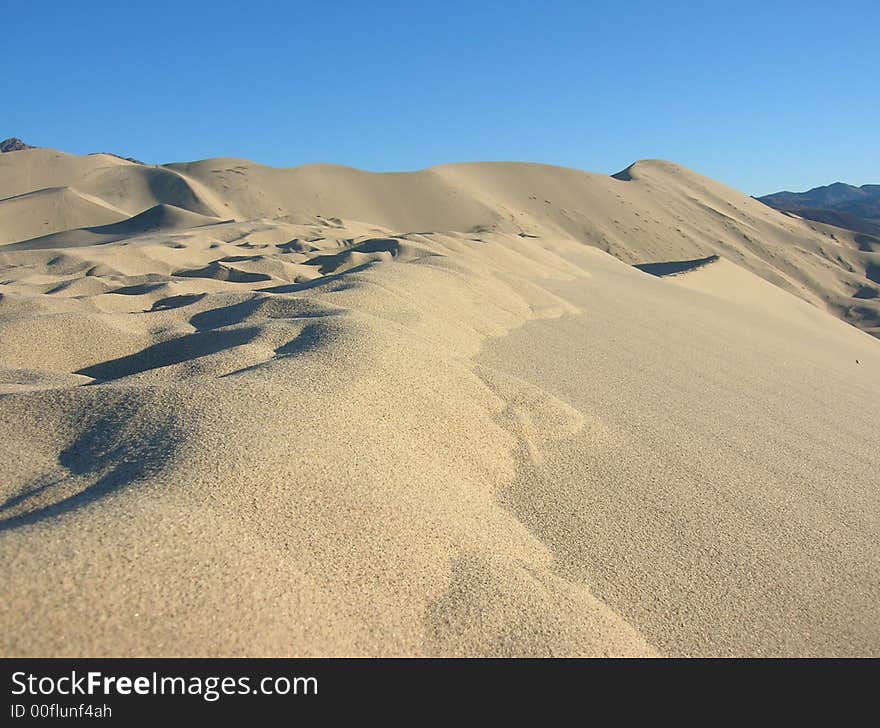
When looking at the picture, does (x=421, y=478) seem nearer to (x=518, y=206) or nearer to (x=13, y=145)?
(x=518, y=206)

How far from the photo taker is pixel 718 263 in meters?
12.7

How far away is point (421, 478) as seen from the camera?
1.96m

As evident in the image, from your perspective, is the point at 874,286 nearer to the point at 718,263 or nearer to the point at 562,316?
the point at 718,263

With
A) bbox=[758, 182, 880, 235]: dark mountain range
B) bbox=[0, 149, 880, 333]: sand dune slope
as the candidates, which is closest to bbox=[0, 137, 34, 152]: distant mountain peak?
bbox=[0, 149, 880, 333]: sand dune slope

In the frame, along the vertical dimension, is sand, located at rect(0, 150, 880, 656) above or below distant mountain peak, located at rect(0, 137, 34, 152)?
below

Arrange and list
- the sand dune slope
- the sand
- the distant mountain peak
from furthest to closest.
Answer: the distant mountain peak < the sand dune slope < the sand

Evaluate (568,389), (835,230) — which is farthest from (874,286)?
(568,389)

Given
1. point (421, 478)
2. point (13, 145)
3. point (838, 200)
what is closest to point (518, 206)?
point (421, 478)

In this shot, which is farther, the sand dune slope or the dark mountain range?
the dark mountain range

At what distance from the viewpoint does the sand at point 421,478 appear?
→ 1.31 m

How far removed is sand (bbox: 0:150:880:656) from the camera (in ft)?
4.29

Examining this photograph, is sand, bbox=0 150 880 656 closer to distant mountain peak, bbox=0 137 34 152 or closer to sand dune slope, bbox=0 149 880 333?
sand dune slope, bbox=0 149 880 333

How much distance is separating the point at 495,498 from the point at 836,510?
1.26 metres
